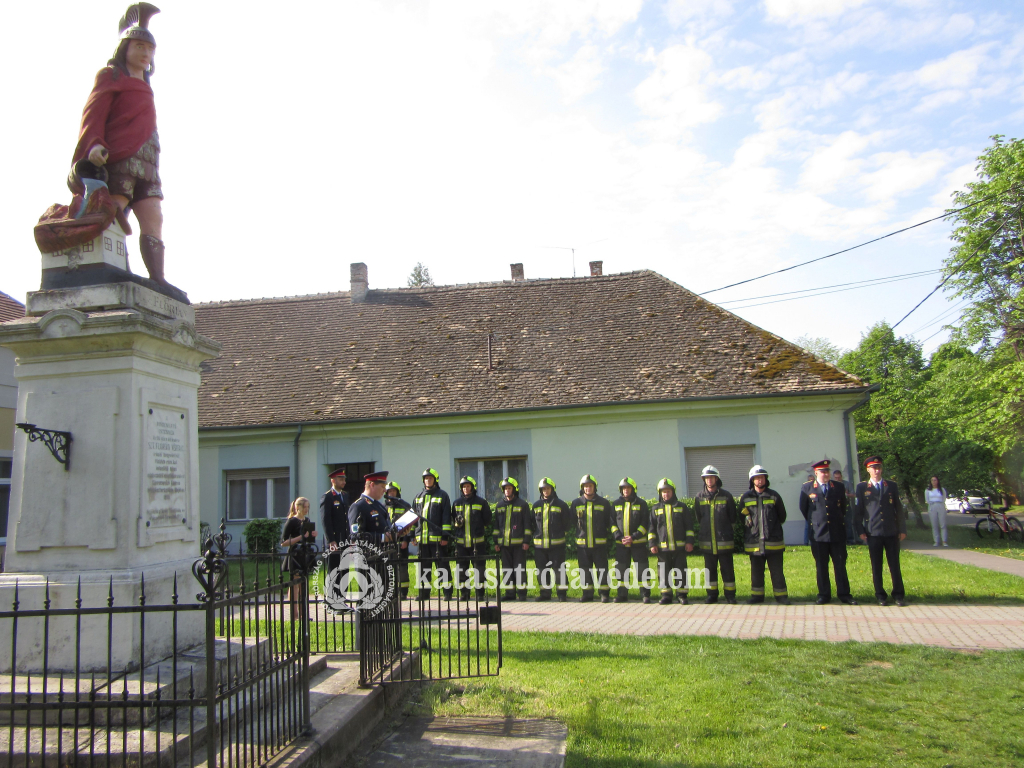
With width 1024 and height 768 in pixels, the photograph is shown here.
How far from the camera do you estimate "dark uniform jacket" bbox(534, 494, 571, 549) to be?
10.9 metres

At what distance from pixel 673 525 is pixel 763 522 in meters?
1.24

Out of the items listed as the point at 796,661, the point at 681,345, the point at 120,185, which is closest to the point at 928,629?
the point at 796,661

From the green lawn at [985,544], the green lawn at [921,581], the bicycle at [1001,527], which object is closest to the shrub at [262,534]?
the green lawn at [921,581]

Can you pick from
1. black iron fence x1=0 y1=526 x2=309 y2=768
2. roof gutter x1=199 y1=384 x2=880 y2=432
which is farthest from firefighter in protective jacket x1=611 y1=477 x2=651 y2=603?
black iron fence x1=0 y1=526 x2=309 y2=768

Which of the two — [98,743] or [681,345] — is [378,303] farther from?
[98,743]

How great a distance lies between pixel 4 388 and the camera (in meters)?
14.3

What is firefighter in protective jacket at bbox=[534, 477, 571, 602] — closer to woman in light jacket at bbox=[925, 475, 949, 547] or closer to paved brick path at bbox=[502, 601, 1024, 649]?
paved brick path at bbox=[502, 601, 1024, 649]

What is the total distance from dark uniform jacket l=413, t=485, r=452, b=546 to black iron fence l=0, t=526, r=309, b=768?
19.1 ft

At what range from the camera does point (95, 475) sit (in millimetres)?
4570

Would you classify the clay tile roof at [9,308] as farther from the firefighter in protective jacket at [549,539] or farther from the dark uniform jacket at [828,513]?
the dark uniform jacket at [828,513]

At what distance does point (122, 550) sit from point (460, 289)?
17.6 metres

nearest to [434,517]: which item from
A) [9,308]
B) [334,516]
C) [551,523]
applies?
[551,523]

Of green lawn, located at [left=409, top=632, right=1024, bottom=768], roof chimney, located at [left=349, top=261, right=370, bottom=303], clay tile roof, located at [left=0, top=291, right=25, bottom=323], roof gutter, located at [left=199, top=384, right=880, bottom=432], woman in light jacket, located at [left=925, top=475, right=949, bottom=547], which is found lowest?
green lawn, located at [left=409, top=632, right=1024, bottom=768]

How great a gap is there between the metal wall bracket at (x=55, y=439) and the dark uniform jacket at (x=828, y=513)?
8784 millimetres
